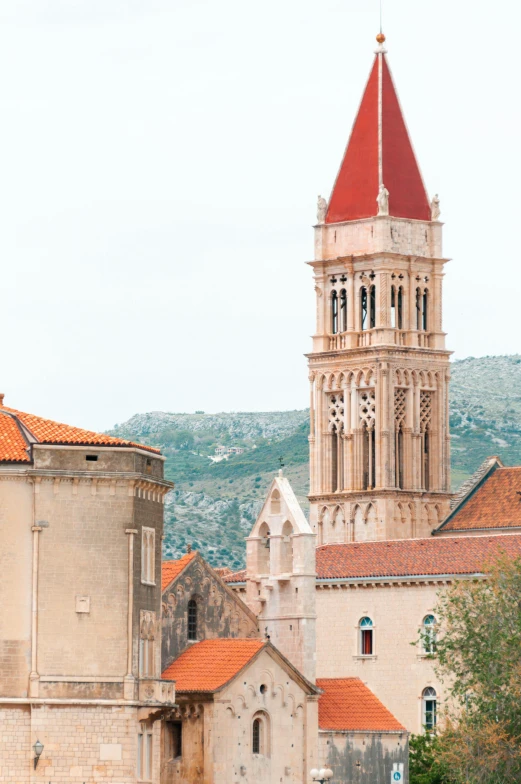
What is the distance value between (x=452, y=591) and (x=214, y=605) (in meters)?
8.36

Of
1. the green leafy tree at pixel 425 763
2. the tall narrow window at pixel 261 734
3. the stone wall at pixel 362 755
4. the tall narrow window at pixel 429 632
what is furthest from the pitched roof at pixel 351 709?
the tall narrow window at pixel 261 734

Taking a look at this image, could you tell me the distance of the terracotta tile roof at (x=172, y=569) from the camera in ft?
342

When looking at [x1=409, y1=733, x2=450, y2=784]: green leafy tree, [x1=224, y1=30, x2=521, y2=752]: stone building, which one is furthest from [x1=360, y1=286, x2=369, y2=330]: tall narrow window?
[x1=409, y1=733, x2=450, y2=784]: green leafy tree

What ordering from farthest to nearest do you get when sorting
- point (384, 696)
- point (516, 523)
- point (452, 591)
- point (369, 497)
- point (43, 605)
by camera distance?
point (369, 497)
point (516, 523)
point (384, 696)
point (452, 591)
point (43, 605)

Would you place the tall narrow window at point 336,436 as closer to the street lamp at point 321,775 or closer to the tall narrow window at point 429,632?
the tall narrow window at point 429,632

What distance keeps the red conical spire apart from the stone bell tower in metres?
0.05

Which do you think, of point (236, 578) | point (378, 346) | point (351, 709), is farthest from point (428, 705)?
point (378, 346)

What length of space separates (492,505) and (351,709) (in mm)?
25960

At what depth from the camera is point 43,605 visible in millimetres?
92438

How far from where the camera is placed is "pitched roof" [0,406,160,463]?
3691 inches

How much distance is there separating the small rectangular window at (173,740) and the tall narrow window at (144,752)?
21.8 feet

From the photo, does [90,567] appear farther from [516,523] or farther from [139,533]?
[516,523]

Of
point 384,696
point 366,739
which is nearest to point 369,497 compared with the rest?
point 384,696

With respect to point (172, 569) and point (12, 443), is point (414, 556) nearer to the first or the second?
point (172, 569)
